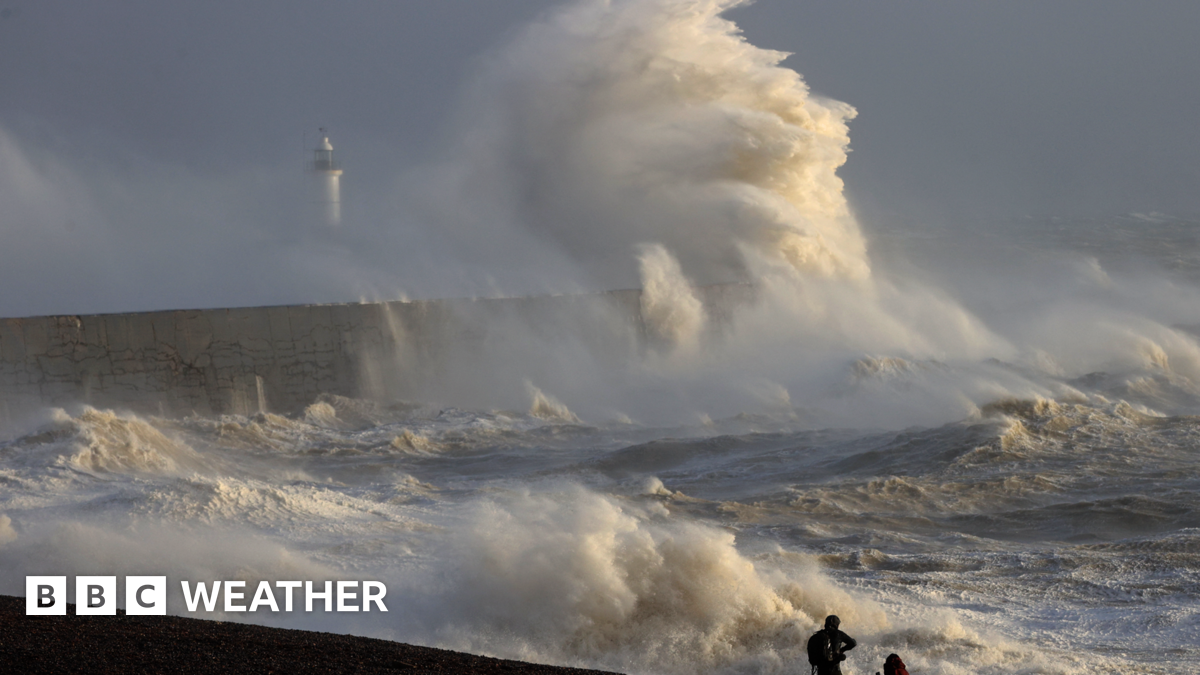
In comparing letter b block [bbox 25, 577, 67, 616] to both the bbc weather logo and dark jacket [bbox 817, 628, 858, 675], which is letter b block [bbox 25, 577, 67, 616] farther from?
dark jacket [bbox 817, 628, 858, 675]

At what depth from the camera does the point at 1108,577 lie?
7176mm

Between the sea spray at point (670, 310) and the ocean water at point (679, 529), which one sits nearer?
the ocean water at point (679, 529)

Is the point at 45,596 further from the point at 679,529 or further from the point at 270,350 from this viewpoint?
the point at 270,350

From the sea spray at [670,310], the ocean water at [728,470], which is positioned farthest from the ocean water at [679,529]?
the sea spray at [670,310]

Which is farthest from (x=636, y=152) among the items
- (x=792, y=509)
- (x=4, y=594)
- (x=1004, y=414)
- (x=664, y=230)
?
(x=4, y=594)

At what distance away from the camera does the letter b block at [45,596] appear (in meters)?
5.57

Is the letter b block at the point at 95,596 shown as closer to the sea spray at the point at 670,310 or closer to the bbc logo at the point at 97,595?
the bbc logo at the point at 97,595

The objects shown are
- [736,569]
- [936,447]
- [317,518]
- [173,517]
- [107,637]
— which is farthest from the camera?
[936,447]

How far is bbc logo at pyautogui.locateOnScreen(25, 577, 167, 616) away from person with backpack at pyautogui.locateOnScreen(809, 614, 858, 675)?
11.7 feet

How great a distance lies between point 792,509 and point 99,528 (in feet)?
17.5

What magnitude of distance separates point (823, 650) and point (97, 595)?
417cm

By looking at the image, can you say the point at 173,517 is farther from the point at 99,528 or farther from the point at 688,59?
the point at 688,59

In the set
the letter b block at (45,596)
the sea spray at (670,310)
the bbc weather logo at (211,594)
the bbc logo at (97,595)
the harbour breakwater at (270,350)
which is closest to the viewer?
the letter b block at (45,596)

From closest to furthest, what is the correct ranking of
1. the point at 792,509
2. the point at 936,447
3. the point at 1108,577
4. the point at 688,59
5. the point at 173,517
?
the point at 1108,577, the point at 173,517, the point at 792,509, the point at 936,447, the point at 688,59
